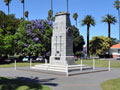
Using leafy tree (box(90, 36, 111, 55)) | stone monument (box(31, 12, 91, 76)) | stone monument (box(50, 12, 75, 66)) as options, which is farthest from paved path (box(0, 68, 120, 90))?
leafy tree (box(90, 36, 111, 55))

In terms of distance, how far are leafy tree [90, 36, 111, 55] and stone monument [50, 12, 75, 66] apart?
43917mm

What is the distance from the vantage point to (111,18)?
65938mm

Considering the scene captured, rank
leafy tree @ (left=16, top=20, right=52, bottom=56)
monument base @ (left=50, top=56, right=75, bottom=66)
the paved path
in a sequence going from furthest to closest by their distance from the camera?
1. leafy tree @ (left=16, top=20, right=52, bottom=56)
2. monument base @ (left=50, top=56, right=75, bottom=66)
3. the paved path

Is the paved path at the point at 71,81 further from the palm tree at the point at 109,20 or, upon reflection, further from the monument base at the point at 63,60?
the palm tree at the point at 109,20

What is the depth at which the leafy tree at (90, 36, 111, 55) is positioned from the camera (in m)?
62.6

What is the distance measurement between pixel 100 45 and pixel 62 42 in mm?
44789

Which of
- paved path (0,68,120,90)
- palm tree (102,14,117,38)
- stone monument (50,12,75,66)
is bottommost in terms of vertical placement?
paved path (0,68,120,90)

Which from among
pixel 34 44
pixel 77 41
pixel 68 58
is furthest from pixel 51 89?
pixel 77 41

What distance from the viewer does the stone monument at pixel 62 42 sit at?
19.6 metres

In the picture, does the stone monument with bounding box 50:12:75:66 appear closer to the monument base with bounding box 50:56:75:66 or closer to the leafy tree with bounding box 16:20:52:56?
the monument base with bounding box 50:56:75:66

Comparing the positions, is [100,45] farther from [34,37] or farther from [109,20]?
[34,37]

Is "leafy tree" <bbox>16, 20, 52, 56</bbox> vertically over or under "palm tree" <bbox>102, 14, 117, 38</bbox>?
under

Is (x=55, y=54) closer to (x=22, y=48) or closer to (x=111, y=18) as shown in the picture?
(x=22, y=48)

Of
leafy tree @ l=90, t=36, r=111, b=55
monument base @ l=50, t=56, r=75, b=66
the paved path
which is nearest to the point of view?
the paved path
